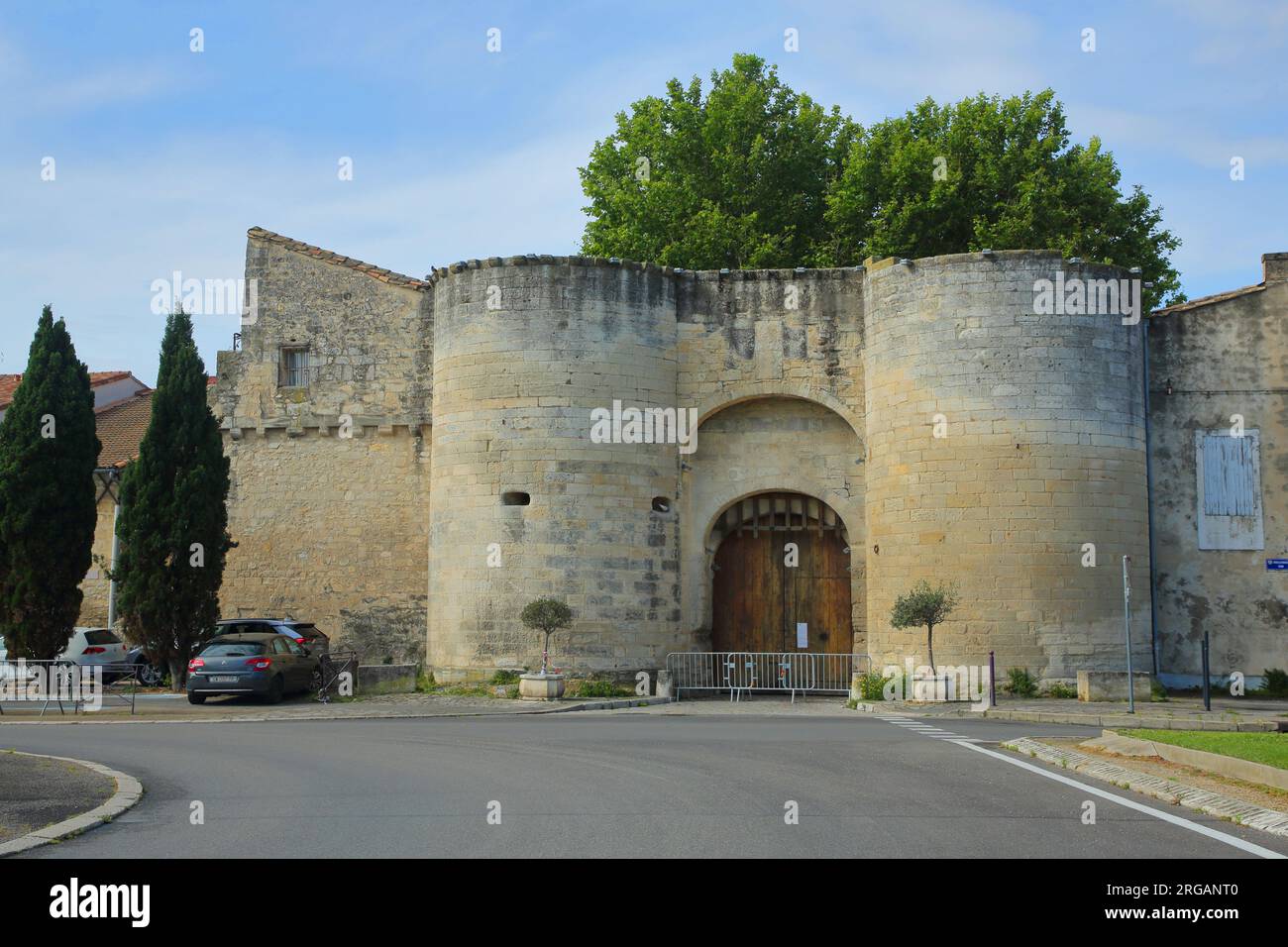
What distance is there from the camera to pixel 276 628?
26.7m

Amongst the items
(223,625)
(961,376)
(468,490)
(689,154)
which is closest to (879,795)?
(961,376)

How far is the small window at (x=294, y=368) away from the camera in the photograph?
1175 inches

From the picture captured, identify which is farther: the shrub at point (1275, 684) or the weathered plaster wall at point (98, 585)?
the weathered plaster wall at point (98, 585)

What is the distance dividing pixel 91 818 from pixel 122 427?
29.9 metres

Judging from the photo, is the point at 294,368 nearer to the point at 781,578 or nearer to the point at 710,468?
the point at 710,468

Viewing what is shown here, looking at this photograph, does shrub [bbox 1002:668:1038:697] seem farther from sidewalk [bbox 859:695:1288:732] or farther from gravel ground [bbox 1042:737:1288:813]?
gravel ground [bbox 1042:737:1288:813]

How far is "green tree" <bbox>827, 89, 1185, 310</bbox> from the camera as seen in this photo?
116 feet

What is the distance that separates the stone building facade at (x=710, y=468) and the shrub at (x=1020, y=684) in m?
0.18

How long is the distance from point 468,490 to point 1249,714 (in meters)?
14.1

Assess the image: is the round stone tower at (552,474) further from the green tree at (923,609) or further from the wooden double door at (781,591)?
the green tree at (923,609)

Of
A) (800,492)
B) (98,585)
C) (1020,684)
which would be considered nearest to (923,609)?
(1020,684)

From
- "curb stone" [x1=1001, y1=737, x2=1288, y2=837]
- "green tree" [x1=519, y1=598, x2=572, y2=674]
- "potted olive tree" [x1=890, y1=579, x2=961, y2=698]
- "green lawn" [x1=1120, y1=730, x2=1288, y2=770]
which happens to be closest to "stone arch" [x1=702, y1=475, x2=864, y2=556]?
"potted olive tree" [x1=890, y1=579, x2=961, y2=698]

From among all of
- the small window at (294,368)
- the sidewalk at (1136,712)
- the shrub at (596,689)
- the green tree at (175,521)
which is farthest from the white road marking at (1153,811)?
the small window at (294,368)
